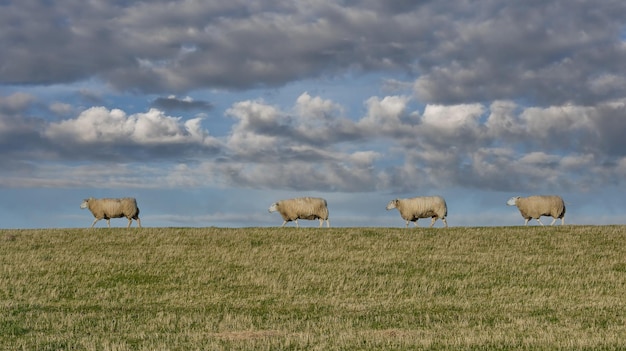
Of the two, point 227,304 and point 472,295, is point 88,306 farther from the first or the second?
point 472,295

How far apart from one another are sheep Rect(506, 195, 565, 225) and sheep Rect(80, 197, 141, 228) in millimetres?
25718

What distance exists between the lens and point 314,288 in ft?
96.6

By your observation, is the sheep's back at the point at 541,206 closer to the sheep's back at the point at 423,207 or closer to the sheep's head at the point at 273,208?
the sheep's back at the point at 423,207

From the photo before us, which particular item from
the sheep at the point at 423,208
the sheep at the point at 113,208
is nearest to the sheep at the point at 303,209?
the sheep at the point at 423,208

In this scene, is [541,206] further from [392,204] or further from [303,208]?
[303,208]

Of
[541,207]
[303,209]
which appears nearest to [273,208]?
[303,209]

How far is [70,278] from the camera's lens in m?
32.2

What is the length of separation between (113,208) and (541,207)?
28.5m

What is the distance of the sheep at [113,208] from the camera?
5247 cm

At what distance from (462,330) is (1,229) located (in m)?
36.7

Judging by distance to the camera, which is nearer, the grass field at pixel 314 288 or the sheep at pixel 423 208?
the grass field at pixel 314 288

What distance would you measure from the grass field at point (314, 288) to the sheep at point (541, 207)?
5683 mm

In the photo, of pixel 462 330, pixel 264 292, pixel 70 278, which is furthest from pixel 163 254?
pixel 462 330

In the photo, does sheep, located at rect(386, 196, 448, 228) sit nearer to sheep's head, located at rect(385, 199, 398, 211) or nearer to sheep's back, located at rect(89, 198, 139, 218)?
sheep's head, located at rect(385, 199, 398, 211)
